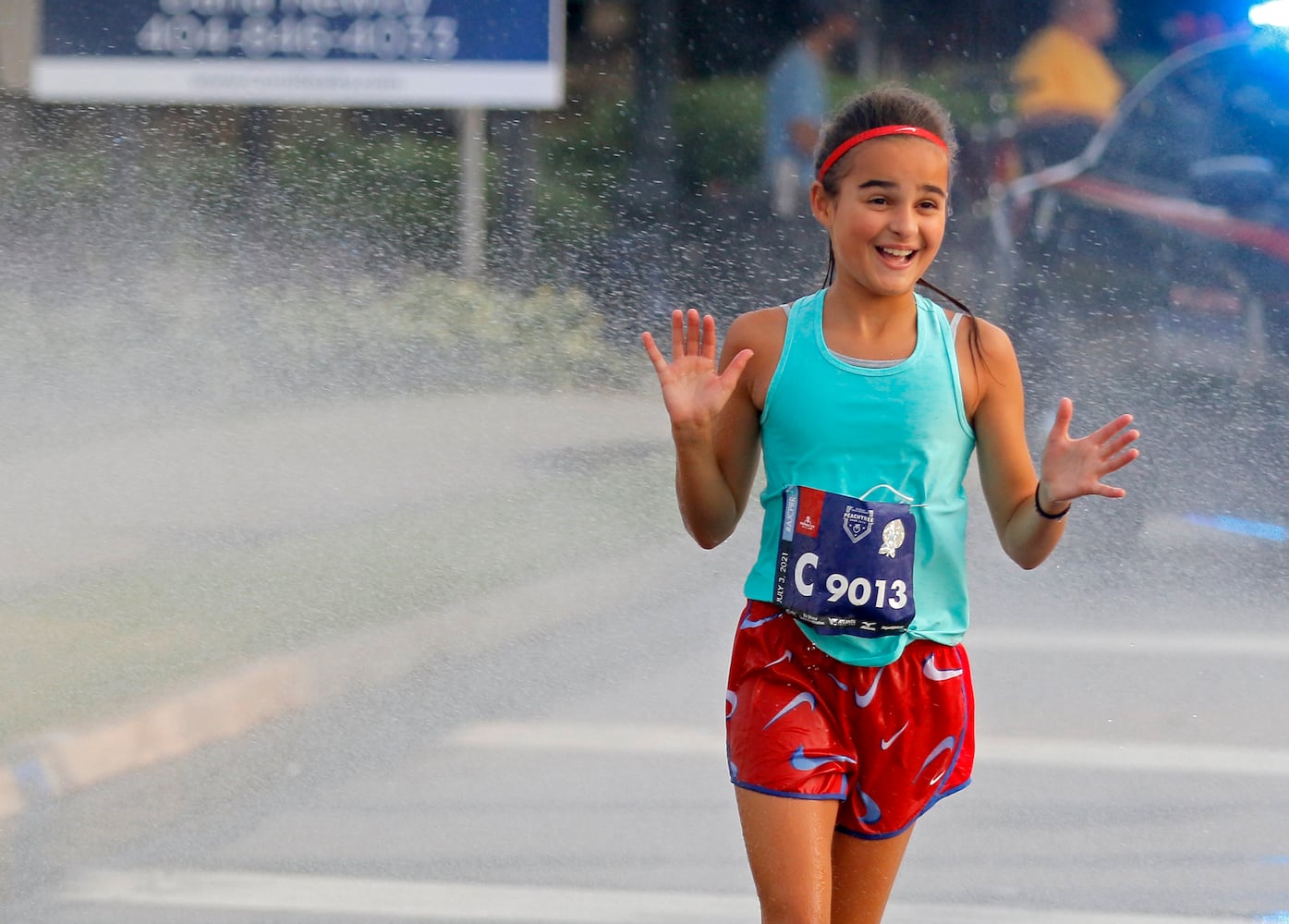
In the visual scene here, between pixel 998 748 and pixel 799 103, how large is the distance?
1864 mm

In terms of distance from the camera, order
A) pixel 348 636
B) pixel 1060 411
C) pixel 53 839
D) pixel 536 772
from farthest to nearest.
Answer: pixel 348 636
pixel 536 772
pixel 53 839
pixel 1060 411

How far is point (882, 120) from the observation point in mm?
2229

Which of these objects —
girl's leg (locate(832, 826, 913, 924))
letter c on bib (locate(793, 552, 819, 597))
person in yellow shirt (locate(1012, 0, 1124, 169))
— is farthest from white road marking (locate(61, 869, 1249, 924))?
person in yellow shirt (locate(1012, 0, 1124, 169))

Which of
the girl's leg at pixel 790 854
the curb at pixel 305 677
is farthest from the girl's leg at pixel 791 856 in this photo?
the curb at pixel 305 677

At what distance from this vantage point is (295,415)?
187 inches

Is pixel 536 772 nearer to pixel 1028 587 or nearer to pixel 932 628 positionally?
pixel 1028 587

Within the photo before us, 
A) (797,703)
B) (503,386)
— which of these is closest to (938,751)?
(797,703)

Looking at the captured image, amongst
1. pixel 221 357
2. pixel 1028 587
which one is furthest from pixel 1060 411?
pixel 221 357

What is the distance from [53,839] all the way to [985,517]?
253 centimetres

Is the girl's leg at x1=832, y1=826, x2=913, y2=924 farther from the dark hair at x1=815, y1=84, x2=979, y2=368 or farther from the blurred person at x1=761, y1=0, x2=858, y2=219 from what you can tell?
the blurred person at x1=761, y1=0, x2=858, y2=219

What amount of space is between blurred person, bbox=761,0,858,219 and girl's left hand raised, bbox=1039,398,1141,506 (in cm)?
250

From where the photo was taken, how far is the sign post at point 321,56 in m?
4.56

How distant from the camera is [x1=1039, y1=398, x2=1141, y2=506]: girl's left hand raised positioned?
84.7 inches

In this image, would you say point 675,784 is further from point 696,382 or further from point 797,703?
point 696,382
